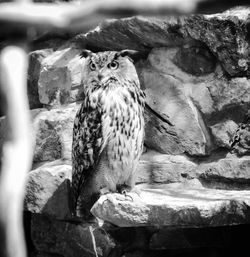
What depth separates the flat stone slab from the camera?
2.56 metres

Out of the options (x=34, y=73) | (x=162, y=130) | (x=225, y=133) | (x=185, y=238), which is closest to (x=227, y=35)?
(x=225, y=133)

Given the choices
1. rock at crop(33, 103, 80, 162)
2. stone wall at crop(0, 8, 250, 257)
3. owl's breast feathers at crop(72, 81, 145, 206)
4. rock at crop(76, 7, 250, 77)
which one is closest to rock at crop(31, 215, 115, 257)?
stone wall at crop(0, 8, 250, 257)

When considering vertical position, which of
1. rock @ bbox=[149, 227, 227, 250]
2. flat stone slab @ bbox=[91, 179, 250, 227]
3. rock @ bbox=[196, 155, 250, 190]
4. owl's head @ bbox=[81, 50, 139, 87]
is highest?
owl's head @ bbox=[81, 50, 139, 87]

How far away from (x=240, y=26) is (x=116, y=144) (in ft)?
2.96

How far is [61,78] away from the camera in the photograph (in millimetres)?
3586

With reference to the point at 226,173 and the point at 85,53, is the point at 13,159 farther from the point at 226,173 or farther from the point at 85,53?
the point at 85,53

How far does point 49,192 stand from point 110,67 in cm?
78

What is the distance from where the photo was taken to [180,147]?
3244 millimetres

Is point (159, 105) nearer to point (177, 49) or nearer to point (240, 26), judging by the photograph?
point (177, 49)

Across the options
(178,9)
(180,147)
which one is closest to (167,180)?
(180,147)

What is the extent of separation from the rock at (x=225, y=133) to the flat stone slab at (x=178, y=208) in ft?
0.87

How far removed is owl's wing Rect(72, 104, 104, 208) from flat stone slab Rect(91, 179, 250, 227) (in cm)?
29

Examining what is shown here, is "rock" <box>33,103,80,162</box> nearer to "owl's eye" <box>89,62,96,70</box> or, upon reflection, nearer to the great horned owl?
the great horned owl

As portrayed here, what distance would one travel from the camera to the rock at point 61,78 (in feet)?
11.6
